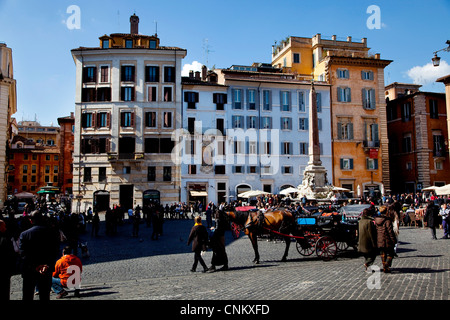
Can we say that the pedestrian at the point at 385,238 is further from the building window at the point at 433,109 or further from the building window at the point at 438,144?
the building window at the point at 433,109

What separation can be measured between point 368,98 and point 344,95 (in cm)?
289

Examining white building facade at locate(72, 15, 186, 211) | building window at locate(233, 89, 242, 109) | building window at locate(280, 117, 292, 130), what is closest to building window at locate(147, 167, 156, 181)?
white building facade at locate(72, 15, 186, 211)

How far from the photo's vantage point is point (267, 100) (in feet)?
134

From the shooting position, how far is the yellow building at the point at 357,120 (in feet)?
136

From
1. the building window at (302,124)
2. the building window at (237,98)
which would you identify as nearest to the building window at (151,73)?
the building window at (237,98)

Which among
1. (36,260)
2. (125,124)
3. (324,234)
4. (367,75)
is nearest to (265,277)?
(324,234)

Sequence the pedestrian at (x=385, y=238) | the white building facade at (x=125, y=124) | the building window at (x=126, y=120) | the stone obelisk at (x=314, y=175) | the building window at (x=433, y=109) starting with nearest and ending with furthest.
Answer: the pedestrian at (x=385, y=238) < the stone obelisk at (x=314, y=175) < the white building facade at (x=125, y=124) < the building window at (x=126, y=120) < the building window at (x=433, y=109)

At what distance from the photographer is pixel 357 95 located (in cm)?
4281

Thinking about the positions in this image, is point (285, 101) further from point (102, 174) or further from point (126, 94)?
point (102, 174)

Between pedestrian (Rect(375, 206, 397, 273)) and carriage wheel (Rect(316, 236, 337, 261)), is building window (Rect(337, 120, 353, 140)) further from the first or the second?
pedestrian (Rect(375, 206, 397, 273))

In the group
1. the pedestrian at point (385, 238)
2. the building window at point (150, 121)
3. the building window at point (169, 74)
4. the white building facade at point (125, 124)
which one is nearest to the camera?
the pedestrian at point (385, 238)

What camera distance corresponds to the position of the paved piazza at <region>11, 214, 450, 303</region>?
718 centimetres

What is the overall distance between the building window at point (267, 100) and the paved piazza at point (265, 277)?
2784 cm

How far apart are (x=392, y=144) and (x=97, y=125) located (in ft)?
110
